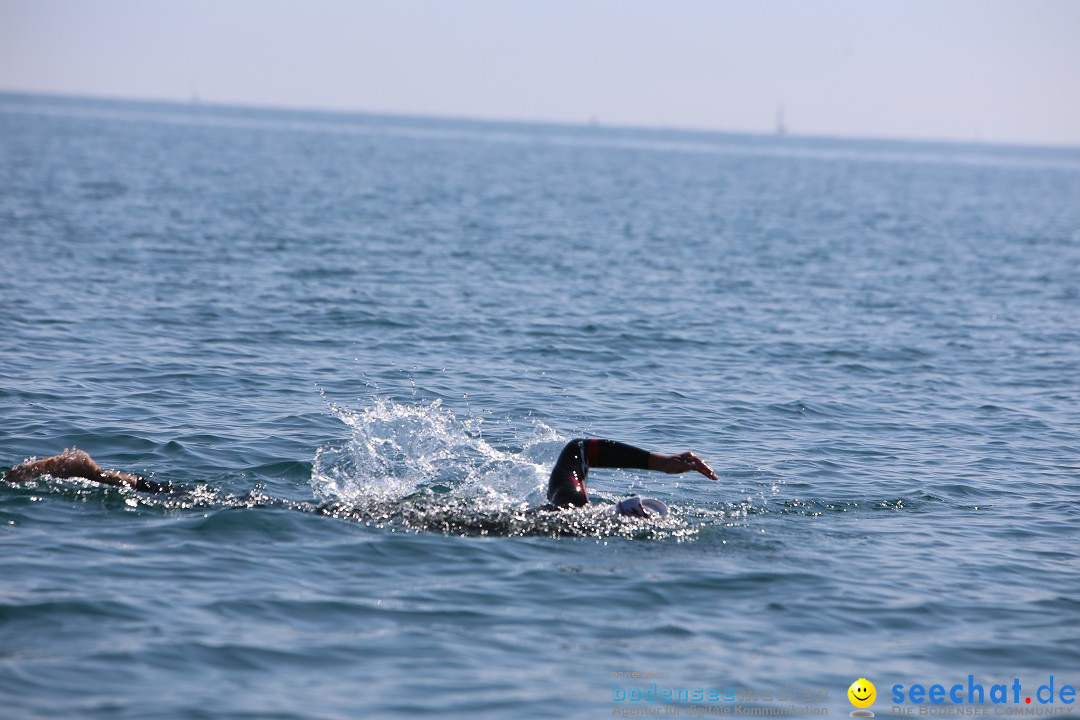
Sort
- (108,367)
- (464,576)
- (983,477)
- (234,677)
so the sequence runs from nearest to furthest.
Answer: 1. (234,677)
2. (464,576)
3. (983,477)
4. (108,367)

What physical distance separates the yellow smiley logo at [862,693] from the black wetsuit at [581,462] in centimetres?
380

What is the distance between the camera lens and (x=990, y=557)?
11945 millimetres

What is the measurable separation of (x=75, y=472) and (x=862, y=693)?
813 cm

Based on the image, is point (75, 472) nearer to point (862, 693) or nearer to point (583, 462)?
point (583, 462)

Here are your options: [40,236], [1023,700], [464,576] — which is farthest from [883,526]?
[40,236]

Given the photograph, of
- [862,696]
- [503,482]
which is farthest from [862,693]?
[503,482]

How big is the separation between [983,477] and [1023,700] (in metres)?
6.33

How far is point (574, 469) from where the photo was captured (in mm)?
12523

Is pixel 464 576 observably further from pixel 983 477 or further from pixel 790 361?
pixel 790 361

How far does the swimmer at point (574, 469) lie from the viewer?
12.0m

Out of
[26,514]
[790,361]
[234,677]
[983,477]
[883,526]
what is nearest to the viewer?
[234,677]

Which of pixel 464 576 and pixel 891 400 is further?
pixel 891 400

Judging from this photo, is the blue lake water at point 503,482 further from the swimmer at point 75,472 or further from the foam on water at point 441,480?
the swimmer at point 75,472

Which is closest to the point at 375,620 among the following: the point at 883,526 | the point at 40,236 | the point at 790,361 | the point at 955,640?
the point at 955,640
